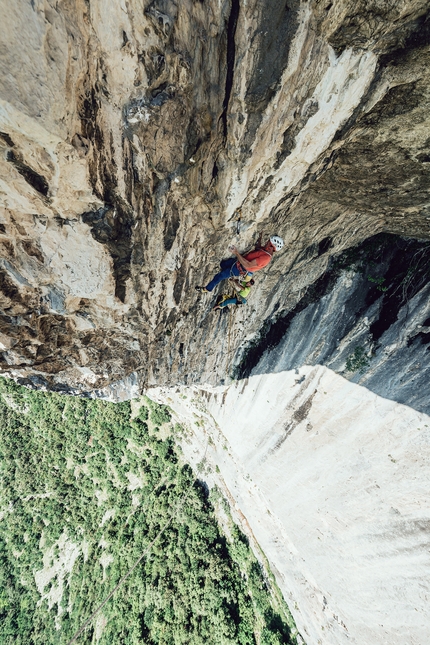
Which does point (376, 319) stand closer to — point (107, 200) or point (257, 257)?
point (257, 257)

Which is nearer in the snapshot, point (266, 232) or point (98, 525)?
point (266, 232)

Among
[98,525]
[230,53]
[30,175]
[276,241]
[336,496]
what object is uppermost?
[230,53]

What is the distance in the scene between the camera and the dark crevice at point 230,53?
8.63 feet

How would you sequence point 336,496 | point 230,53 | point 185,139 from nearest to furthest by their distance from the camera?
point 230,53 < point 185,139 < point 336,496

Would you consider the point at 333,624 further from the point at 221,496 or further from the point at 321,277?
the point at 321,277

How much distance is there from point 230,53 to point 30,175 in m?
2.46

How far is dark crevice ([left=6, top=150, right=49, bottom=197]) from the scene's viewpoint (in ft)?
9.85

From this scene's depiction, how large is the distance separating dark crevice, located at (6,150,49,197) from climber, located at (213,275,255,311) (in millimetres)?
3622

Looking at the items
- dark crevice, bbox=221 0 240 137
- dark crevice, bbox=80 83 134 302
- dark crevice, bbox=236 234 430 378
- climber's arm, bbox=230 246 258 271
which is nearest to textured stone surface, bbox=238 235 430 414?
dark crevice, bbox=236 234 430 378

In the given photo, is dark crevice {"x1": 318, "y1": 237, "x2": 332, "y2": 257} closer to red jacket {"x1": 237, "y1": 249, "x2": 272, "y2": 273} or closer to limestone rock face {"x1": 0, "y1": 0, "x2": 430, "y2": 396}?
limestone rock face {"x1": 0, "y1": 0, "x2": 430, "y2": 396}

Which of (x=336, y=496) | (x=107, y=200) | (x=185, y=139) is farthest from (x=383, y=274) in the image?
(x=336, y=496)

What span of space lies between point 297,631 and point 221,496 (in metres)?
5.61

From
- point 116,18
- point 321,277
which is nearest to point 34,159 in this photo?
point 116,18

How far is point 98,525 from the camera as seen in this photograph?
1541 cm
